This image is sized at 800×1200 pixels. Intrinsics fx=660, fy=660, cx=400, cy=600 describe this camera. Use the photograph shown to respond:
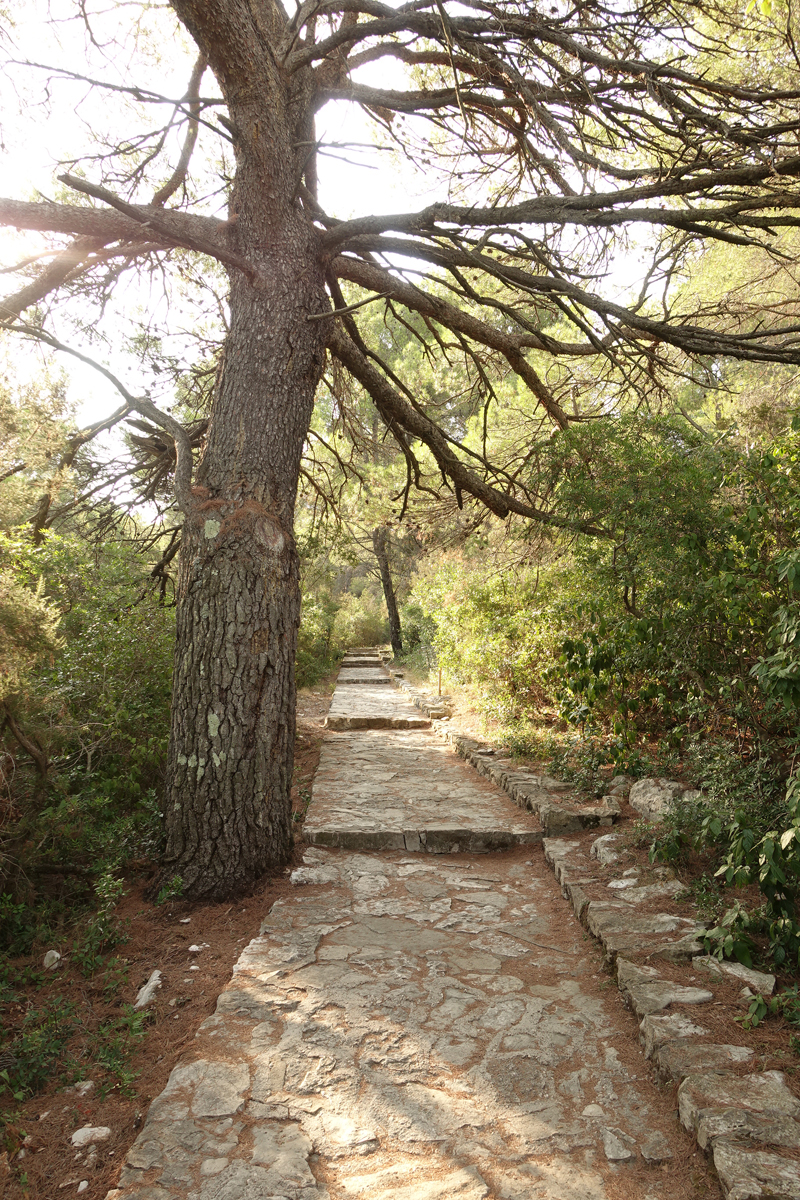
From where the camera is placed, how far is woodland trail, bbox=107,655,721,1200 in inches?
83.2

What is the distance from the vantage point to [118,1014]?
3045 millimetres

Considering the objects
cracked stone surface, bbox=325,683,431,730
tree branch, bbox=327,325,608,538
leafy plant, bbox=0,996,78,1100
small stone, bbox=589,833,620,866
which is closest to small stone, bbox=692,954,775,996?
small stone, bbox=589,833,620,866

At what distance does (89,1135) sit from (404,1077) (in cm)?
115

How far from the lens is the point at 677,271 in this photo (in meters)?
4.62

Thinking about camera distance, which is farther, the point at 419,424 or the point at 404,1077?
the point at 419,424

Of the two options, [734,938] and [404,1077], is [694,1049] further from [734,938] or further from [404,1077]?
[404,1077]

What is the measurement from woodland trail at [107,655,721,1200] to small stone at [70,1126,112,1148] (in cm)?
18

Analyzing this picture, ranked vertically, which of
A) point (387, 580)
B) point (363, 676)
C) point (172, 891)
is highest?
point (387, 580)

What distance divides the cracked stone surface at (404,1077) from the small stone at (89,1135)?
6.7 inches

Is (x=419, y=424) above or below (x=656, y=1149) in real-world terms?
above

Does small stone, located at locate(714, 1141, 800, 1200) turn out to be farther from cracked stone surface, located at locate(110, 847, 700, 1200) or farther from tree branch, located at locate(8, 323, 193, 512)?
tree branch, located at locate(8, 323, 193, 512)

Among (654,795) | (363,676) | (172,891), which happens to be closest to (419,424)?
(654,795)

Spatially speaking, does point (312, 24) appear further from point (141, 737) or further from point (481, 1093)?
point (481, 1093)

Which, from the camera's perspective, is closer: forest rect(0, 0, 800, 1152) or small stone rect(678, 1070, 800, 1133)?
small stone rect(678, 1070, 800, 1133)
